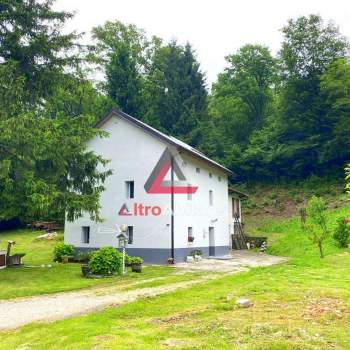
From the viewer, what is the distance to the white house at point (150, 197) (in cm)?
2178

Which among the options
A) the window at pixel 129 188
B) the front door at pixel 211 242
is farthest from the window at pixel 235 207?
the window at pixel 129 188

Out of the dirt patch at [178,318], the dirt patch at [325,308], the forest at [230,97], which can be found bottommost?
the dirt patch at [178,318]

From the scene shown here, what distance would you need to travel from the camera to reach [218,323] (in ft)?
24.1

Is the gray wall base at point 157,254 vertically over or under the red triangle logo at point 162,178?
under

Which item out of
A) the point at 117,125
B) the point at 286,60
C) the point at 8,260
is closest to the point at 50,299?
the point at 8,260

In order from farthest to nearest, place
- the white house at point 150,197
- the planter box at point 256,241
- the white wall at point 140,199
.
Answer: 1. the planter box at point 256,241
2. the white wall at point 140,199
3. the white house at point 150,197

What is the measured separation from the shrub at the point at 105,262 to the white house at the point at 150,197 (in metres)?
5.23

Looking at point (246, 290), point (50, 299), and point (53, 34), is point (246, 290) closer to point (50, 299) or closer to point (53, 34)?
point (50, 299)

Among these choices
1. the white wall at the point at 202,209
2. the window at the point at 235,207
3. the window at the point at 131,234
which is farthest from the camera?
the window at the point at 235,207

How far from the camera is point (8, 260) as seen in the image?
62.3ft

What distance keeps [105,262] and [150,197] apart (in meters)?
6.74

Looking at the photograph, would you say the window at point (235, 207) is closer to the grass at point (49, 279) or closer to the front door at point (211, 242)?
the front door at point (211, 242)

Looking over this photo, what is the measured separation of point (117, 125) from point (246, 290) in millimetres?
15509

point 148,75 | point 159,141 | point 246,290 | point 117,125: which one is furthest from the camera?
point 148,75
